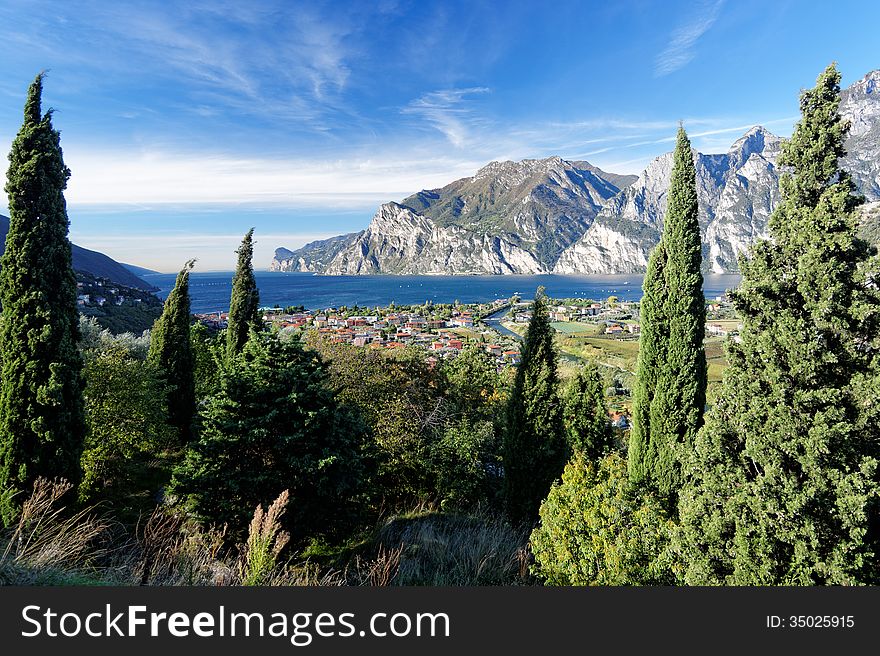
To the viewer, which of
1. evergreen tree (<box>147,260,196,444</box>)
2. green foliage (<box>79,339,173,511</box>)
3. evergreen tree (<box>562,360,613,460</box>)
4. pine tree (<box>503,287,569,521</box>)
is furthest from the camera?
evergreen tree (<box>562,360,613,460</box>)

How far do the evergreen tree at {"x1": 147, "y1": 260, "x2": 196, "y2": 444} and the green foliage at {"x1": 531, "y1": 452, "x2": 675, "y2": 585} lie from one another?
48.1ft

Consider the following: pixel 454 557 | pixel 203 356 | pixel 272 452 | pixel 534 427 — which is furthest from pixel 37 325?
pixel 203 356

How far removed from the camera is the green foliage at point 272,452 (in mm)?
7523

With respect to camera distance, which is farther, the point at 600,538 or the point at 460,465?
the point at 460,465

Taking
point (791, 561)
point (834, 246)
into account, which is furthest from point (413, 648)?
point (834, 246)

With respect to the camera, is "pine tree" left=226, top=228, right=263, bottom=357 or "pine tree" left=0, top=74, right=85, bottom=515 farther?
"pine tree" left=226, top=228, right=263, bottom=357

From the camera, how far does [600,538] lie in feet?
20.3

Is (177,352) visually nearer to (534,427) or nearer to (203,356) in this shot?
(203,356)

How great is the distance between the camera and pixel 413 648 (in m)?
2.95

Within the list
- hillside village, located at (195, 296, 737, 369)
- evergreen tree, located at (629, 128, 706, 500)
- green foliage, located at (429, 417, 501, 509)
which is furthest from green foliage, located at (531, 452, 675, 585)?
hillside village, located at (195, 296, 737, 369)

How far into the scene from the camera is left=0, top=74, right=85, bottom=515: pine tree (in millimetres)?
7926

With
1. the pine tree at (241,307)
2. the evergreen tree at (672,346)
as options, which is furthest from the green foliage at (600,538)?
the pine tree at (241,307)

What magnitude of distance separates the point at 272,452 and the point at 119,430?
6.79 meters

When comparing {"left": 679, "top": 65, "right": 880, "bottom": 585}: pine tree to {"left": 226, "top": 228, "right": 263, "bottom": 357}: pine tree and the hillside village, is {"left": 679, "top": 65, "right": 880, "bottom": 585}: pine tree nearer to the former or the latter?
{"left": 226, "top": 228, "right": 263, "bottom": 357}: pine tree
